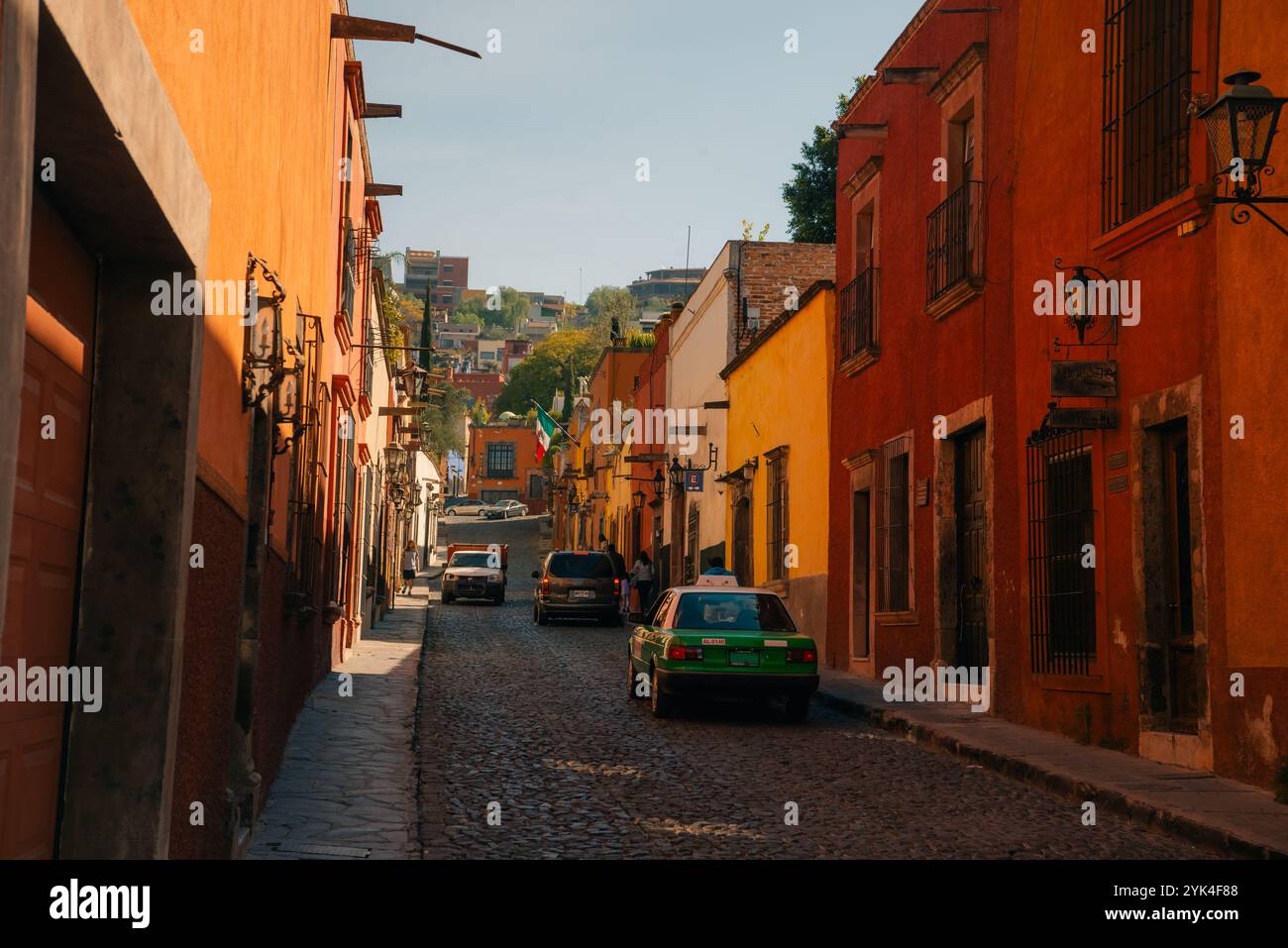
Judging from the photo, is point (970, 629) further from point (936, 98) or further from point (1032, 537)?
point (936, 98)

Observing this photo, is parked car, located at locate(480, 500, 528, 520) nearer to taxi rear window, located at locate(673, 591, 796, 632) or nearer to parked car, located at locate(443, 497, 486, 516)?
parked car, located at locate(443, 497, 486, 516)

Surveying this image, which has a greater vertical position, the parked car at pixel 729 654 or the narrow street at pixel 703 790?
the parked car at pixel 729 654

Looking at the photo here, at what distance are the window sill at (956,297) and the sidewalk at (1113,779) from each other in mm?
4388

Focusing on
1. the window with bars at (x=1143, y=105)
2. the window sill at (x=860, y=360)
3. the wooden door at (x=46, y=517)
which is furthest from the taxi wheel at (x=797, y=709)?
the wooden door at (x=46, y=517)

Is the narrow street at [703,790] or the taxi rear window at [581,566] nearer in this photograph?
the narrow street at [703,790]

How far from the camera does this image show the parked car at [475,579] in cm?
3762

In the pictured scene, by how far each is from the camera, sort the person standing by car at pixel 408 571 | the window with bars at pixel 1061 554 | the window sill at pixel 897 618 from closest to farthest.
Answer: the window with bars at pixel 1061 554, the window sill at pixel 897 618, the person standing by car at pixel 408 571

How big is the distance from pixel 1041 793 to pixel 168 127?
→ 26.6 feet

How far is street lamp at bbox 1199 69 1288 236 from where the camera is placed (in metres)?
8.77

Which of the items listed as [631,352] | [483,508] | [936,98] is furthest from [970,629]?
[483,508]

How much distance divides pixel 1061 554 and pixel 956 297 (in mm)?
3895

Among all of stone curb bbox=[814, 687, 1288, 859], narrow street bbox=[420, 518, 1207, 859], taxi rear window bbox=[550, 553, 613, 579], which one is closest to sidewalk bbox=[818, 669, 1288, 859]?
stone curb bbox=[814, 687, 1288, 859]

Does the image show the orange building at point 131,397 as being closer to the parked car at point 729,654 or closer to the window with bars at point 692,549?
the parked car at point 729,654
